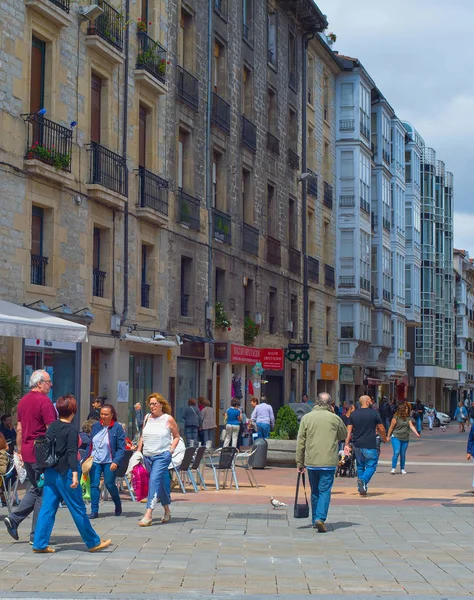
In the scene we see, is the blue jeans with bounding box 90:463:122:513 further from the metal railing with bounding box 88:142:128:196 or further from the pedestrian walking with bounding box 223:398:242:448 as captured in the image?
the pedestrian walking with bounding box 223:398:242:448

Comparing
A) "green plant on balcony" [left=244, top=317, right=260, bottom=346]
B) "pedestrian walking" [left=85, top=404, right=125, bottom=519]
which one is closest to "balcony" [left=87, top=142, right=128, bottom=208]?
"green plant on balcony" [left=244, top=317, right=260, bottom=346]

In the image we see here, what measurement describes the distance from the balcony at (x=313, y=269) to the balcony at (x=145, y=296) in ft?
54.6

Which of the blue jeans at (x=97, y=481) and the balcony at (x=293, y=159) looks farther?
the balcony at (x=293, y=159)

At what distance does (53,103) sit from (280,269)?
61.4 feet

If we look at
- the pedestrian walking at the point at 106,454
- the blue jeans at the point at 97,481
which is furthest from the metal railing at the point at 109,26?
the blue jeans at the point at 97,481

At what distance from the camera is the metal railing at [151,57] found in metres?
28.4

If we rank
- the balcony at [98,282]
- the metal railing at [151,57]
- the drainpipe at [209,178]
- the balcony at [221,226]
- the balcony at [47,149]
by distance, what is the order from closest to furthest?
the balcony at [47,149] → the balcony at [98,282] → the metal railing at [151,57] → the drainpipe at [209,178] → the balcony at [221,226]

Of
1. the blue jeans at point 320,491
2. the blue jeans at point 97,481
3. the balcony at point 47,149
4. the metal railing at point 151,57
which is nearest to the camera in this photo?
the blue jeans at point 320,491

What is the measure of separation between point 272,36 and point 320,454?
29.5 metres

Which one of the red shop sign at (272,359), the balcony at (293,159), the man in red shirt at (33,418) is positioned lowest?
the man in red shirt at (33,418)

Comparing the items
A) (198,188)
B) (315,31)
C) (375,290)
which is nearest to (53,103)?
(198,188)

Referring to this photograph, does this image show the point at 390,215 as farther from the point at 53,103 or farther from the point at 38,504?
the point at 38,504

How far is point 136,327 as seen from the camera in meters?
28.0

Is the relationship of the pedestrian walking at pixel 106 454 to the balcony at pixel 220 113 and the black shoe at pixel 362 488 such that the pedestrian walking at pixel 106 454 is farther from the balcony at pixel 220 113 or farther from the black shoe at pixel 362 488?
the balcony at pixel 220 113
